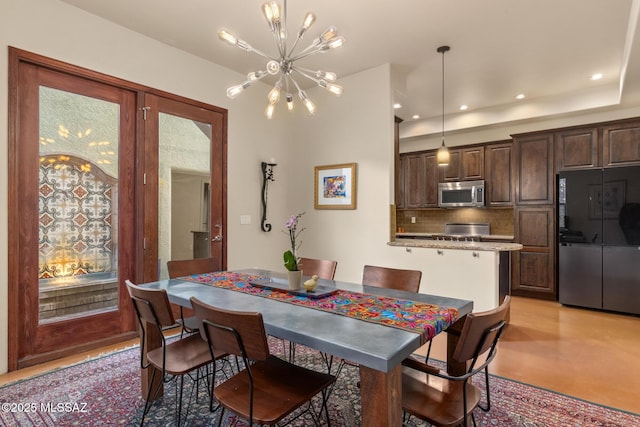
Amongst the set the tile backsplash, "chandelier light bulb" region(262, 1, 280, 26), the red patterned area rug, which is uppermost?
"chandelier light bulb" region(262, 1, 280, 26)

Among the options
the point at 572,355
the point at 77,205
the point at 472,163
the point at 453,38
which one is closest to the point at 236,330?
the point at 77,205

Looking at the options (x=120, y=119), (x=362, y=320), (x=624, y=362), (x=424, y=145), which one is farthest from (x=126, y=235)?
(x=424, y=145)

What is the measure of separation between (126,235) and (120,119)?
3.60 feet

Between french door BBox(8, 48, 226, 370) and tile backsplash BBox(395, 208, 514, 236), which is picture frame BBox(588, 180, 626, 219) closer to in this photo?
tile backsplash BBox(395, 208, 514, 236)

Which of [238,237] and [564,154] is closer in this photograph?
[238,237]

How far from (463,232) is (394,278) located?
4.26 m

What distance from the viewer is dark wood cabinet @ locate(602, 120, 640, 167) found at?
4.23m

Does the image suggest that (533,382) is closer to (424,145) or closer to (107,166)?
(107,166)

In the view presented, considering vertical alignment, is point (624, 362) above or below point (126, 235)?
below

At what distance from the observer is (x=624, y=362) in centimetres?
277

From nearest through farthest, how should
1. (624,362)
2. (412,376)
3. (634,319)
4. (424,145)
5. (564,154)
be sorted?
(412,376)
(624,362)
(634,319)
(564,154)
(424,145)

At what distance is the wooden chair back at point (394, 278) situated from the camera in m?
2.20

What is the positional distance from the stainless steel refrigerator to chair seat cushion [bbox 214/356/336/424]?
4.34m

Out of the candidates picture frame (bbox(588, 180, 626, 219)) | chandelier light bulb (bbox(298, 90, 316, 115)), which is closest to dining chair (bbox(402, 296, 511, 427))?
chandelier light bulb (bbox(298, 90, 316, 115))
